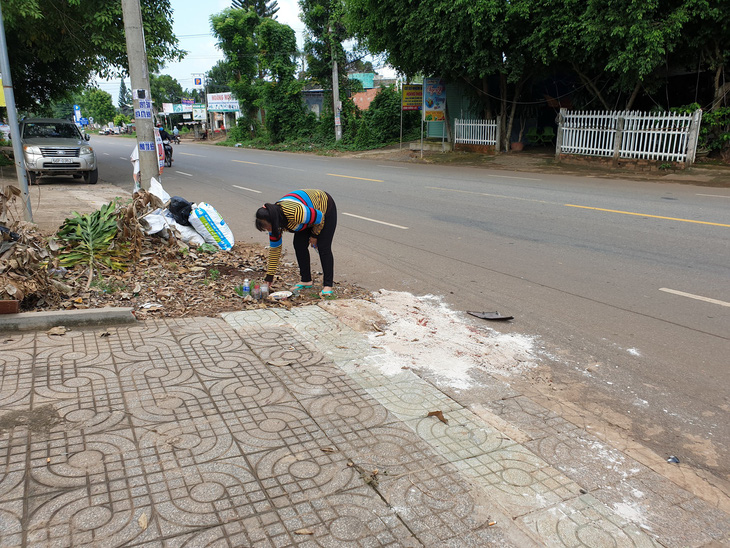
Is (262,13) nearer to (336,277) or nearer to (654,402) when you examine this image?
(336,277)

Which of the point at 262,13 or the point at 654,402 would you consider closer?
the point at 654,402

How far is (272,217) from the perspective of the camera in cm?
552

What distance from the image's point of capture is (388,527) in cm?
271

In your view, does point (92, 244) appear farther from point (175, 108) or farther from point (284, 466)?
point (175, 108)

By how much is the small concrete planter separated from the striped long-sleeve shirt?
2358 mm

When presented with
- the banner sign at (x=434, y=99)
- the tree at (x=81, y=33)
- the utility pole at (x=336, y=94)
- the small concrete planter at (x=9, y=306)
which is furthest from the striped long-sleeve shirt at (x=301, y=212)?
the utility pole at (x=336, y=94)

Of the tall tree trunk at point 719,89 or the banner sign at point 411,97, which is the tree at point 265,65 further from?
the tall tree trunk at point 719,89

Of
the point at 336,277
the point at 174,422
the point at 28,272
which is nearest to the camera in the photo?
the point at 174,422

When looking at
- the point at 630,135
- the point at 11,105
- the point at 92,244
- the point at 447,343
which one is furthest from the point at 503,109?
the point at 447,343

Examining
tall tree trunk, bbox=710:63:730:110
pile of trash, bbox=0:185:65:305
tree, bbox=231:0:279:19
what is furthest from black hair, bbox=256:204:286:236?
tree, bbox=231:0:279:19

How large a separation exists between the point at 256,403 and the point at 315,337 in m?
1.26

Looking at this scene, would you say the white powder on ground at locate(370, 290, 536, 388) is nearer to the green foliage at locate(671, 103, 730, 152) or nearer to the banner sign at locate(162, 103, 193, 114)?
the green foliage at locate(671, 103, 730, 152)

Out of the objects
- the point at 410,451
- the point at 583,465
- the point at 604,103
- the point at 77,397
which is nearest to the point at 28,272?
the point at 77,397

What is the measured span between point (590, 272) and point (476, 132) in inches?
829
